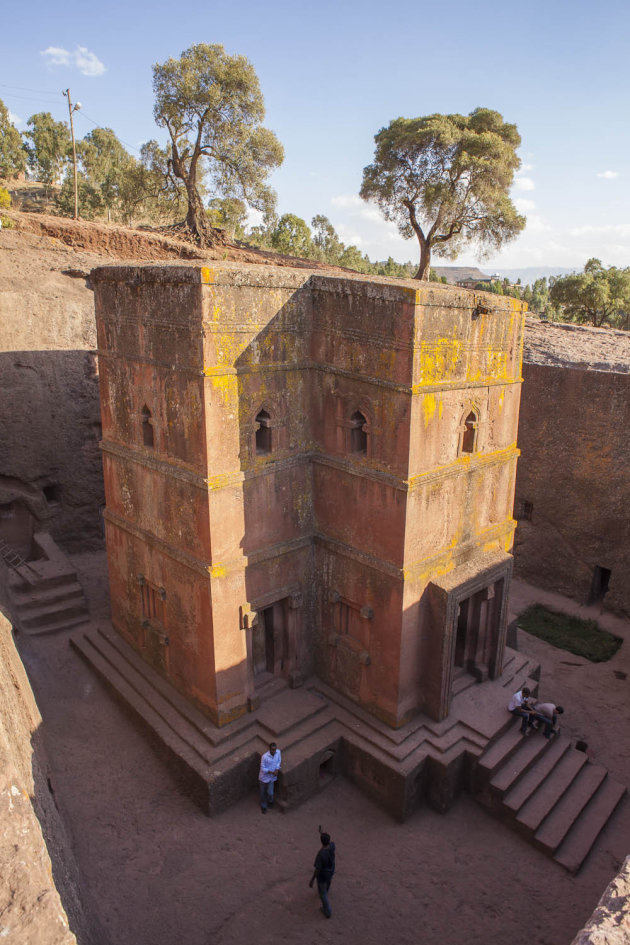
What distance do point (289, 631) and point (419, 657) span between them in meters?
2.23

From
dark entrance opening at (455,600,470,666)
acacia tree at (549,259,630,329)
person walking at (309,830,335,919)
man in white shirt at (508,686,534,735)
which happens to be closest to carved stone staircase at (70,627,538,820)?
man in white shirt at (508,686,534,735)

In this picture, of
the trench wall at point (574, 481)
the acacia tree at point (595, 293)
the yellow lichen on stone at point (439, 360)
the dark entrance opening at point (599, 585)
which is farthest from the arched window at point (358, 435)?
the acacia tree at point (595, 293)

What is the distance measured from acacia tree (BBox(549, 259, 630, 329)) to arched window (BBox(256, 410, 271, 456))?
26.4 m

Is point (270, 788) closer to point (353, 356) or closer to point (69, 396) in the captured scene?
point (353, 356)

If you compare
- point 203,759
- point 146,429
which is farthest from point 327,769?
point 146,429

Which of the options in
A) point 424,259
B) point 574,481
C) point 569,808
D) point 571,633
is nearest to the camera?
point 569,808

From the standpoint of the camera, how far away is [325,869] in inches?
308

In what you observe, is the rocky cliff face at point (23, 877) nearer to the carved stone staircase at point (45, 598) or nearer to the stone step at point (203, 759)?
the stone step at point (203, 759)

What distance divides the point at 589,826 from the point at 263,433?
25.4ft

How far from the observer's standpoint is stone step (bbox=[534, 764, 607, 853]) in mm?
8906

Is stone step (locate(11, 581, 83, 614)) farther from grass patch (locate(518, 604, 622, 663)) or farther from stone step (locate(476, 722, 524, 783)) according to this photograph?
grass patch (locate(518, 604, 622, 663))

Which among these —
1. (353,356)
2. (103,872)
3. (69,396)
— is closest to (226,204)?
(69,396)

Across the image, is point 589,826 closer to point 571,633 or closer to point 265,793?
point 265,793

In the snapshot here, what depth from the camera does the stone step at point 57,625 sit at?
1261cm
